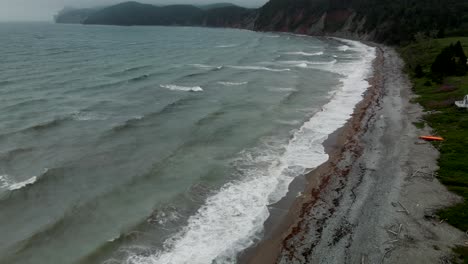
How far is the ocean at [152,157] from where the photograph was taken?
18547 millimetres

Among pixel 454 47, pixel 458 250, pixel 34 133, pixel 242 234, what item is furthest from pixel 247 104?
pixel 454 47

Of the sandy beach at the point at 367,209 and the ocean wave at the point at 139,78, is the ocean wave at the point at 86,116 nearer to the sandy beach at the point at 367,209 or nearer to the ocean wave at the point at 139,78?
the ocean wave at the point at 139,78

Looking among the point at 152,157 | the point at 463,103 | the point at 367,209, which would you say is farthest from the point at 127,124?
the point at 463,103

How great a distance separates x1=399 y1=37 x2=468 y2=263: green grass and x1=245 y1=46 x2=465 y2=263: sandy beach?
58cm

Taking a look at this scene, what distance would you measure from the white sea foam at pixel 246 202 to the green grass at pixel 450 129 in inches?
303

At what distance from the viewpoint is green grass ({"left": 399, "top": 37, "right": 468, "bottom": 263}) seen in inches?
741

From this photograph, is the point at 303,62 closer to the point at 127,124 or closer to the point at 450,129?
the point at 450,129

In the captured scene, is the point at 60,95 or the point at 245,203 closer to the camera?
the point at 245,203

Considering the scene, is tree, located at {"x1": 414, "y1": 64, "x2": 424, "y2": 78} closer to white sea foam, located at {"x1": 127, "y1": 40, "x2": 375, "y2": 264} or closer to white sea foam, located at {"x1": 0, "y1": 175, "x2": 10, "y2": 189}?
white sea foam, located at {"x1": 127, "y1": 40, "x2": 375, "y2": 264}

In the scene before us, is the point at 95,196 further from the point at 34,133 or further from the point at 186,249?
the point at 34,133

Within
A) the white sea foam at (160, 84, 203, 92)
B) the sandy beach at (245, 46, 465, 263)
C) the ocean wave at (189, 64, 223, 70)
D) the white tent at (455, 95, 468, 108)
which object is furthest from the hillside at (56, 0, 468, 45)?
the sandy beach at (245, 46, 465, 263)

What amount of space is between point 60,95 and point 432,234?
39239 millimetres

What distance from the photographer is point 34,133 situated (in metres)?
31.4

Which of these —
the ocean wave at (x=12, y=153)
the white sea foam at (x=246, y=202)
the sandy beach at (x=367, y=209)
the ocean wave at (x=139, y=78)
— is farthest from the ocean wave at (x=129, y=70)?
the sandy beach at (x=367, y=209)
